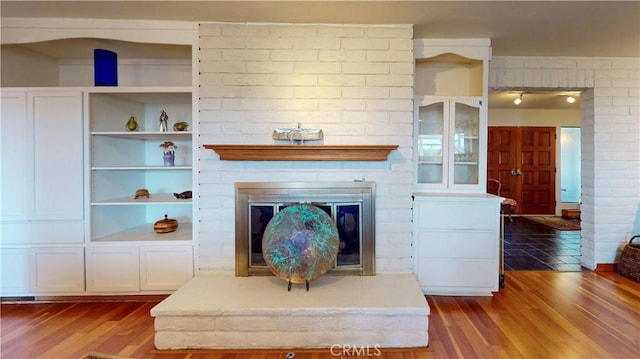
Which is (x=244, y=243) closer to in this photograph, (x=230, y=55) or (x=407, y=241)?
(x=407, y=241)

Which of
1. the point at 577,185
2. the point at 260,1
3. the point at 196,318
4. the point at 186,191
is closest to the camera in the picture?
the point at 196,318

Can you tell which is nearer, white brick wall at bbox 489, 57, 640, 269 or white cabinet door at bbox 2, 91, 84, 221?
white cabinet door at bbox 2, 91, 84, 221

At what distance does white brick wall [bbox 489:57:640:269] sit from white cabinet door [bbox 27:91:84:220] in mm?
3888

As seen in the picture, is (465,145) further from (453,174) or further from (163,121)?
(163,121)

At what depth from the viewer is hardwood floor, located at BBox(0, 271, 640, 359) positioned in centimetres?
218

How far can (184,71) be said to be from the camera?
338 cm

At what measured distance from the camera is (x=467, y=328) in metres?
2.47

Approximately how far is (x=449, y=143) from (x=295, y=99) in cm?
148

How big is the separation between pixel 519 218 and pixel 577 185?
1.83 m

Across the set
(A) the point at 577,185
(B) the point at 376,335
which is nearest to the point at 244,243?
(B) the point at 376,335

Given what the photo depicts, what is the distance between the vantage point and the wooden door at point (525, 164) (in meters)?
7.52

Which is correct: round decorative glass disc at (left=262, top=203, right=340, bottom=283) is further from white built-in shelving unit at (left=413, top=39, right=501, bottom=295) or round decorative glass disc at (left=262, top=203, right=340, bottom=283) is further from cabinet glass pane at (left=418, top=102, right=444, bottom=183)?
cabinet glass pane at (left=418, top=102, right=444, bottom=183)

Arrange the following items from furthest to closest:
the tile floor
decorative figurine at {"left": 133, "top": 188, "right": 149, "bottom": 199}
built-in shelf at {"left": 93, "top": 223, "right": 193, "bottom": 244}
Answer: the tile floor → decorative figurine at {"left": 133, "top": 188, "right": 149, "bottom": 199} → built-in shelf at {"left": 93, "top": 223, "right": 193, "bottom": 244}

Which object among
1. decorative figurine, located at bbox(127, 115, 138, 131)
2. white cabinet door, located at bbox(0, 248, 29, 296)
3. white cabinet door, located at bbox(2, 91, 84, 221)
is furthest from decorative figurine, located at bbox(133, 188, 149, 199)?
white cabinet door, located at bbox(0, 248, 29, 296)
